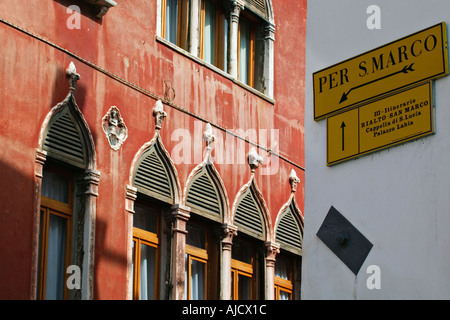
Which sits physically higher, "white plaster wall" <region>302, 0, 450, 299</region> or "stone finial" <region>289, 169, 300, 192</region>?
"stone finial" <region>289, 169, 300, 192</region>

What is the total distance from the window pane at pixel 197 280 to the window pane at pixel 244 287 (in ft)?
3.22

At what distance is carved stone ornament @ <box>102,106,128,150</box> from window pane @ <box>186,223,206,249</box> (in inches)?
67.8

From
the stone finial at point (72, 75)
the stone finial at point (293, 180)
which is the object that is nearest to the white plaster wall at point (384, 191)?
the stone finial at point (72, 75)

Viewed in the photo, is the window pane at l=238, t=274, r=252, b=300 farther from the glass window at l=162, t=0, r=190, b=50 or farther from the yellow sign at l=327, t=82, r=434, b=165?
the yellow sign at l=327, t=82, r=434, b=165

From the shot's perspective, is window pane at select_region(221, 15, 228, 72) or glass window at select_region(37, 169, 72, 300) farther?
window pane at select_region(221, 15, 228, 72)

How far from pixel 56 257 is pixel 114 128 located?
6.17 ft

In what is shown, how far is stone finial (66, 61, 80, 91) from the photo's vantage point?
1541 cm

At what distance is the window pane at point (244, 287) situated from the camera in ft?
59.6

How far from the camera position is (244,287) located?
1825 cm

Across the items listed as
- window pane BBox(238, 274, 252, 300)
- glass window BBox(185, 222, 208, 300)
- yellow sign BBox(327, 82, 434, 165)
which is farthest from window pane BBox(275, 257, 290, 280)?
yellow sign BBox(327, 82, 434, 165)

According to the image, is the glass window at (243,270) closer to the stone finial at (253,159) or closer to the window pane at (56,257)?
the stone finial at (253,159)

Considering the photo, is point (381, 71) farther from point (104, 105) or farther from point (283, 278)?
point (283, 278)
